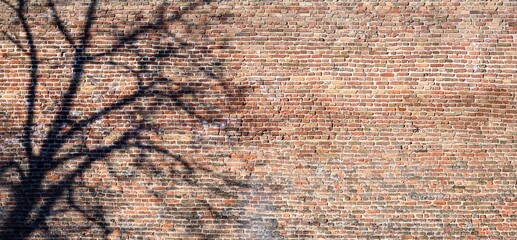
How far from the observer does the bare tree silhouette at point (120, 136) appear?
5.67 metres

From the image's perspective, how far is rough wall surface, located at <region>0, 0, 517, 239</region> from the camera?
18.3 ft

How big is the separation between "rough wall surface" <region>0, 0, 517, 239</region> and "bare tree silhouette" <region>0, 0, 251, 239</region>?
20mm

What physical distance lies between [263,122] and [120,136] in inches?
79.3

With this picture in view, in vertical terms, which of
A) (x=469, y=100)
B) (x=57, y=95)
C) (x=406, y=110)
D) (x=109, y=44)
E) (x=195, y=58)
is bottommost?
(x=57, y=95)

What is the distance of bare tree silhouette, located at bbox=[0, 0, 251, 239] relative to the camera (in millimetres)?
5672

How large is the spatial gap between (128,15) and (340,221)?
13.7 ft

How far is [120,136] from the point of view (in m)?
5.68

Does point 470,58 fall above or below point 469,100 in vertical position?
above

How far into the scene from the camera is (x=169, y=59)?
5727mm

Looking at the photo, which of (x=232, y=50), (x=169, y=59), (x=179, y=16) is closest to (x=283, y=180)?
(x=232, y=50)

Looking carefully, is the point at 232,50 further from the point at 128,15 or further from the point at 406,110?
the point at 406,110

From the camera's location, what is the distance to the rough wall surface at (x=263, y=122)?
559 cm

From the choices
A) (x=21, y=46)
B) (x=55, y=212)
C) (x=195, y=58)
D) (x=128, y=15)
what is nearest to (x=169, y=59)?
(x=195, y=58)

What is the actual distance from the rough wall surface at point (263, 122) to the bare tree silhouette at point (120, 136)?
0.8 inches
